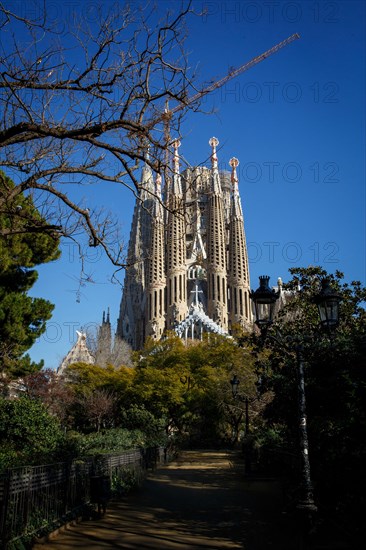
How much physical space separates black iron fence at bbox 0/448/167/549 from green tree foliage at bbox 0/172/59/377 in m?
5.29

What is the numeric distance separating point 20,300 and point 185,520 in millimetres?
8120

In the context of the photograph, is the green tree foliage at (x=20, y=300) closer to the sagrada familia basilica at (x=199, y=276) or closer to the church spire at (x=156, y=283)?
the sagrada familia basilica at (x=199, y=276)

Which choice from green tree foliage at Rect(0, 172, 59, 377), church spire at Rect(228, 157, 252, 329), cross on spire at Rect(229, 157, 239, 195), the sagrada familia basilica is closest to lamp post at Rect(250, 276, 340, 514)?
green tree foliage at Rect(0, 172, 59, 377)

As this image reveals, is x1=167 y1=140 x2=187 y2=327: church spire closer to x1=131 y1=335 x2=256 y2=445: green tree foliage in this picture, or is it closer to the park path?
x1=131 y1=335 x2=256 y2=445: green tree foliage

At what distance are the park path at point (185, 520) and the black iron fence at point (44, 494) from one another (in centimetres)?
30

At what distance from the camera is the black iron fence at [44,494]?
5.76 m

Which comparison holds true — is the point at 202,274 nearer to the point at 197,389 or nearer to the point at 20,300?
the point at 197,389

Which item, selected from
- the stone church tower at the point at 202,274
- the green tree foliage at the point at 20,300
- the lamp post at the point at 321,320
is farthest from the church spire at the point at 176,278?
the lamp post at the point at 321,320

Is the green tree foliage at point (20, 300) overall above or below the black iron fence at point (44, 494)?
above

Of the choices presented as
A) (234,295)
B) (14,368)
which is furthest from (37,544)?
(234,295)

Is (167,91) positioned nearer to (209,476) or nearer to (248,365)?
(209,476)

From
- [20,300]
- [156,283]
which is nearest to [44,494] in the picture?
[20,300]

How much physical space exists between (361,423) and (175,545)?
2.84 meters

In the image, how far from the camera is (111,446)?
13781mm
